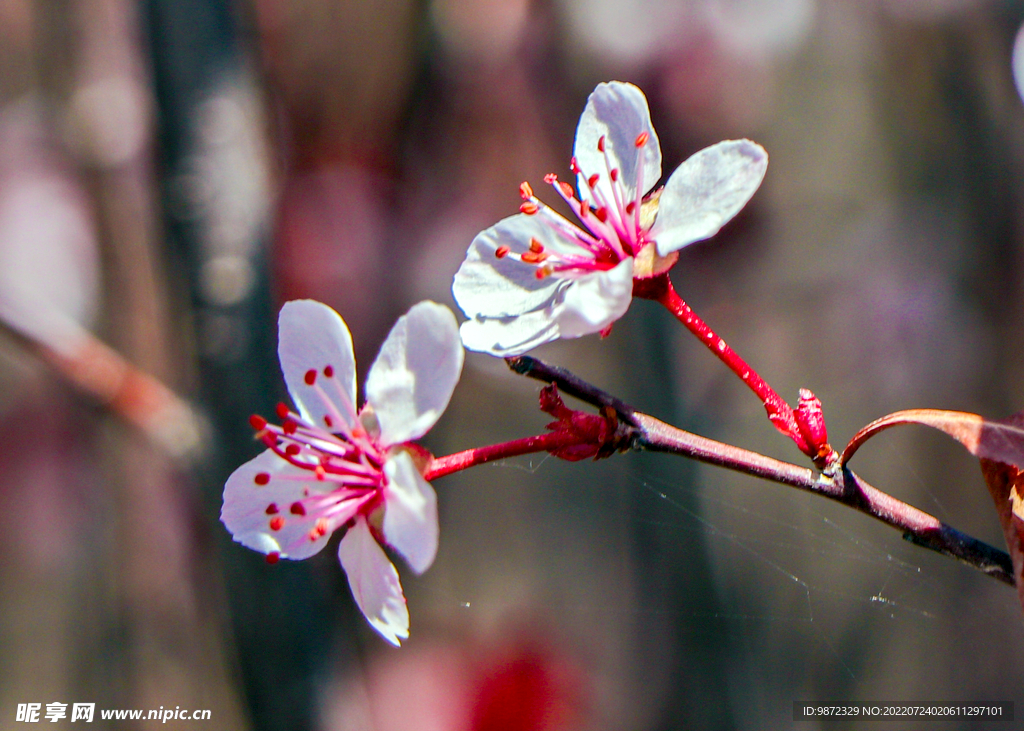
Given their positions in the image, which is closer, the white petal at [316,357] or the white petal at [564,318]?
the white petal at [564,318]

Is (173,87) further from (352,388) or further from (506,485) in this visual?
(506,485)

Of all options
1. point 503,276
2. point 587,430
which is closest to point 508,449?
point 587,430

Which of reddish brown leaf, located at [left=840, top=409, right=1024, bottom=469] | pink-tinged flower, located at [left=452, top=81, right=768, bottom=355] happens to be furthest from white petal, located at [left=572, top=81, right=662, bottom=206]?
reddish brown leaf, located at [left=840, top=409, right=1024, bottom=469]

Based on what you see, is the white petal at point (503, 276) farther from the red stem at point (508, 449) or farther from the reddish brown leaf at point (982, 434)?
the reddish brown leaf at point (982, 434)

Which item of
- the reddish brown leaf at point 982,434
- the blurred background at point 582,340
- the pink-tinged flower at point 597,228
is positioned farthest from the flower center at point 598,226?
the blurred background at point 582,340

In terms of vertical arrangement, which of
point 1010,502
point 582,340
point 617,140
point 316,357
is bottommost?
point 1010,502

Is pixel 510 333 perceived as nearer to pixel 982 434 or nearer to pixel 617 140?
pixel 617 140

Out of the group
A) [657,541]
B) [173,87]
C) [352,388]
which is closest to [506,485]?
[657,541]
